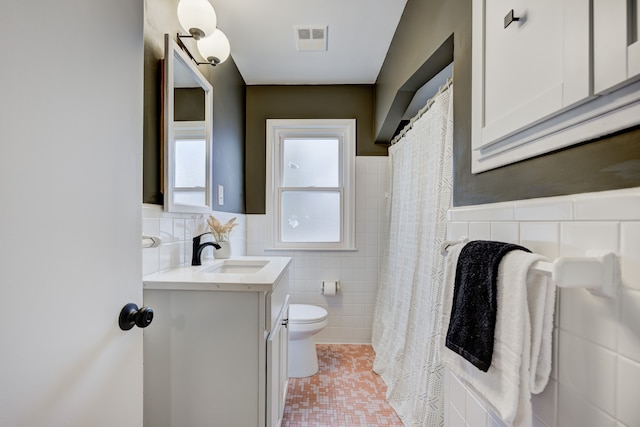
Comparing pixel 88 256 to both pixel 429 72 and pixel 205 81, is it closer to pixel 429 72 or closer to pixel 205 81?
pixel 205 81

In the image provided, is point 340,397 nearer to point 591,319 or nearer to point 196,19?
point 591,319

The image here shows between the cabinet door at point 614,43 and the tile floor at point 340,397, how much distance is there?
1.80 m

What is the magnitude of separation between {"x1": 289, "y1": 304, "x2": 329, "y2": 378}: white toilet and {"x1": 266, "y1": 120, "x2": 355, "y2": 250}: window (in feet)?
2.40

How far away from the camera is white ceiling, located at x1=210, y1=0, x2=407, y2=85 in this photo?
1648mm

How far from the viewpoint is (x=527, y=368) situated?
1.70 ft

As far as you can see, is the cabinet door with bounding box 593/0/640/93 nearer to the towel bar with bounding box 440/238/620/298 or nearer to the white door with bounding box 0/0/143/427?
the towel bar with bounding box 440/238/620/298

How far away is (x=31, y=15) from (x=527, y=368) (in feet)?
3.50

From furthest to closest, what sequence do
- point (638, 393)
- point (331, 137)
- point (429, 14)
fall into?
→ 1. point (331, 137)
2. point (429, 14)
3. point (638, 393)

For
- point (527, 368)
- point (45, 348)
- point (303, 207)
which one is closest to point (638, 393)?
point (527, 368)

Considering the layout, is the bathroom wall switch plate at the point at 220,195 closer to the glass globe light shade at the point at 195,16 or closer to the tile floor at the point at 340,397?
the glass globe light shade at the point at 195,16

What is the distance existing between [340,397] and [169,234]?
4.74ft

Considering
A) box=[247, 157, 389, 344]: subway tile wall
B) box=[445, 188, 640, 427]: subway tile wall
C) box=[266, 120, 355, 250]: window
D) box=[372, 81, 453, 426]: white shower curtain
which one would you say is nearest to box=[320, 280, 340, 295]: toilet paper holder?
box=[247, 157, 389, 344]: subway tile wall

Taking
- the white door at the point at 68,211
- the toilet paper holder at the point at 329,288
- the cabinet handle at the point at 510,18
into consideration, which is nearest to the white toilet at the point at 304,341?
the toilet paper holder at the point at 329,288

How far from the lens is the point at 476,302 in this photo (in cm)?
64
